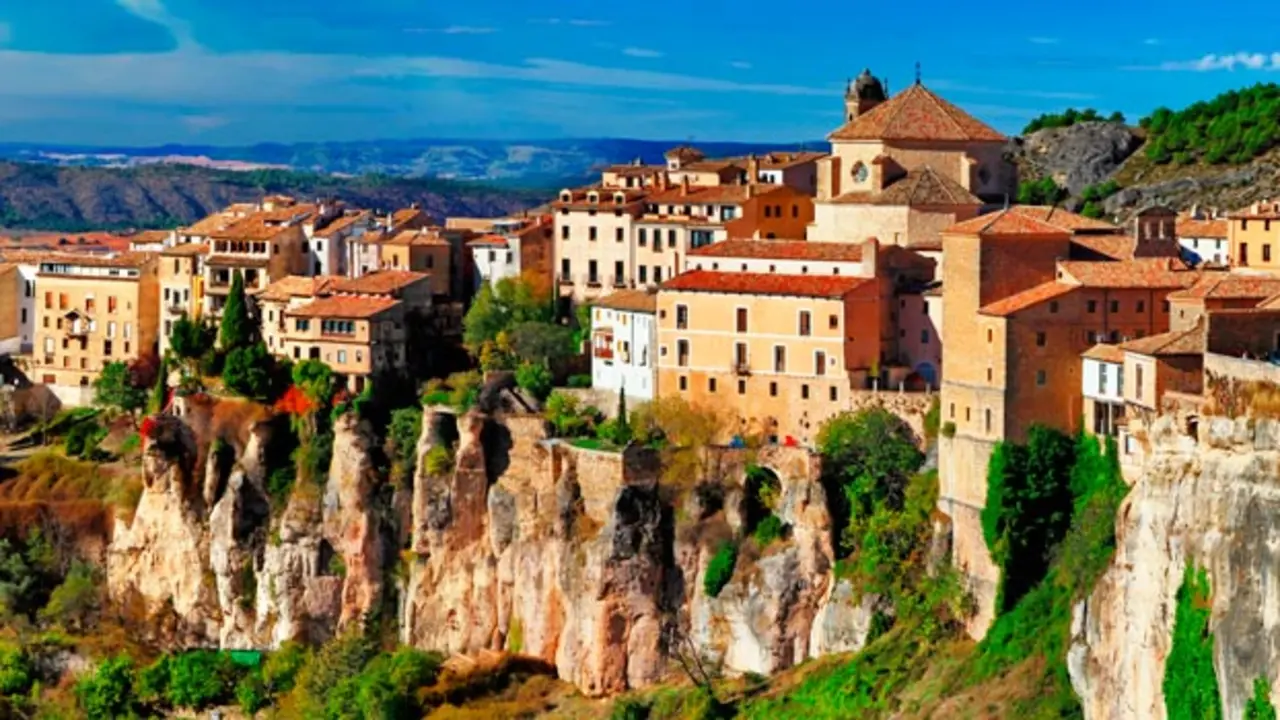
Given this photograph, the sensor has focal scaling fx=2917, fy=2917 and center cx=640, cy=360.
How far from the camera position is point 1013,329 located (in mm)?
54344

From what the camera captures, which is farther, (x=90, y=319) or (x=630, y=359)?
(x=90, y=319)

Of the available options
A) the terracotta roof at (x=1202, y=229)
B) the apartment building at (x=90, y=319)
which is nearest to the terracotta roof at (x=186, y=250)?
the apartment building at (x=90, y=319)

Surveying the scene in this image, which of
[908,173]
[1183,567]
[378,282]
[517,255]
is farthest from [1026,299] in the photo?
[378,282]

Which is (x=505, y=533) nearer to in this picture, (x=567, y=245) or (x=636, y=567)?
(x=636, y=567)

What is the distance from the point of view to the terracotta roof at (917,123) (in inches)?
2697

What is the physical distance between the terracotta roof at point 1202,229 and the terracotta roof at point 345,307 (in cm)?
1924

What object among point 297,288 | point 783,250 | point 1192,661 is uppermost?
point 783,250

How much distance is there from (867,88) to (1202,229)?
1724 centimetres

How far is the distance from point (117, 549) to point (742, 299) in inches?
788

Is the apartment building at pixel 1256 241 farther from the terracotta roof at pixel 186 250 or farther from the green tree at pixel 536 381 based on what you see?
the terracotta roof at pixel 186 250

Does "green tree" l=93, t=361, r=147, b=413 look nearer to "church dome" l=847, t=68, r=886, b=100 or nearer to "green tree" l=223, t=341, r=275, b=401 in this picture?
"green tree" l=223, t=341, r=275, b=401

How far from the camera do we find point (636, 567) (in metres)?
63.0

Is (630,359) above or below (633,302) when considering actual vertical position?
below

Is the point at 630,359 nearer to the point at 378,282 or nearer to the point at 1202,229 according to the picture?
the point at 378,282
